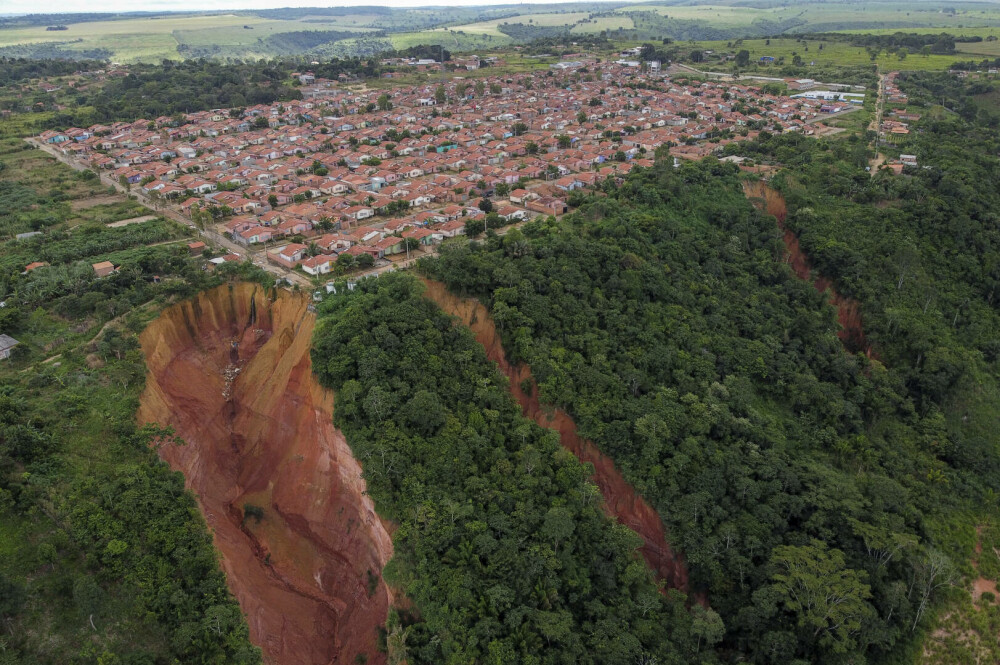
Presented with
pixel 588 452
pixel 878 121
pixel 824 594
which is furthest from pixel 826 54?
pixel 824 594

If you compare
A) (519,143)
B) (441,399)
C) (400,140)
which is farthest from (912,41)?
(441,399)

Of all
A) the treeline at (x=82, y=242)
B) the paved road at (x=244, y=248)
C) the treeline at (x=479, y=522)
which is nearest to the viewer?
the treeline at (x=479, y=522)

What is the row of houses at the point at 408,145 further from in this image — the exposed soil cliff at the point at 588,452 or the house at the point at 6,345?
the exposed soil cliff at the point at 588,452

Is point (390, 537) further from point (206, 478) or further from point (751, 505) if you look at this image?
point (751, 505)

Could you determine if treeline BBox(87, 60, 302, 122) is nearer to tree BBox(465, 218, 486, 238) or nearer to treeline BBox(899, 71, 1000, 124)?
tree BBox(465, 218, 486, 238)

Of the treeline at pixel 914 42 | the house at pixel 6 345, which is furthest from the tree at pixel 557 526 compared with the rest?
the treeline at pixel 914 42

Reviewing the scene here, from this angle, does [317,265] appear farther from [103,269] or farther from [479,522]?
[479,522]
